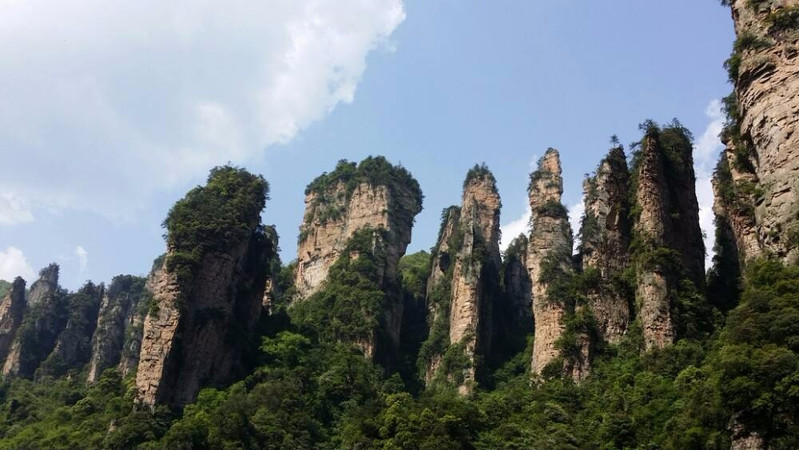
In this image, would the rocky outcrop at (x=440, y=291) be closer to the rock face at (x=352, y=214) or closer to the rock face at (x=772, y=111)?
the rock face at (x=352, y=214)

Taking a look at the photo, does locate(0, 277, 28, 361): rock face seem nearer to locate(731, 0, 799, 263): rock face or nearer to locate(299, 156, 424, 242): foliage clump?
locate(299, 156, 424, 242): foliage clump

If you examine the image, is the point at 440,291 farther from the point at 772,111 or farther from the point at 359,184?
the point at 772,111

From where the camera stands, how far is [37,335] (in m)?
82.0

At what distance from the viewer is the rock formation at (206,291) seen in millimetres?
53375

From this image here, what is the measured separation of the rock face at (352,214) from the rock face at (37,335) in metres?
25.0

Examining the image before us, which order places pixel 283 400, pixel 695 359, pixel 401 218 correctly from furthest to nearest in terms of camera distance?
pixel 401 218, pixel 283 400, pixel 695 359

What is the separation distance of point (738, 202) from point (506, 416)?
16.1 m

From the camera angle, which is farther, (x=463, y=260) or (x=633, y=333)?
(x=463, y=260)

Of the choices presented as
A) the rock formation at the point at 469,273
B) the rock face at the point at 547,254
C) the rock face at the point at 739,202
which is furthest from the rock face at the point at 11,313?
the rock face at the point at 739,202

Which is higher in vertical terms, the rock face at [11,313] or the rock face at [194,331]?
the rock face at [11,313]

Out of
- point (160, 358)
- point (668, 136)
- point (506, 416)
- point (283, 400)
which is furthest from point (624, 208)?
point (160, 358)

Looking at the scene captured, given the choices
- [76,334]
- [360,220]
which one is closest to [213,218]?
[360,220]

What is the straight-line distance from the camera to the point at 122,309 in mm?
85000

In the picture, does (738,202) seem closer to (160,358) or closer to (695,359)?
(695,359)
